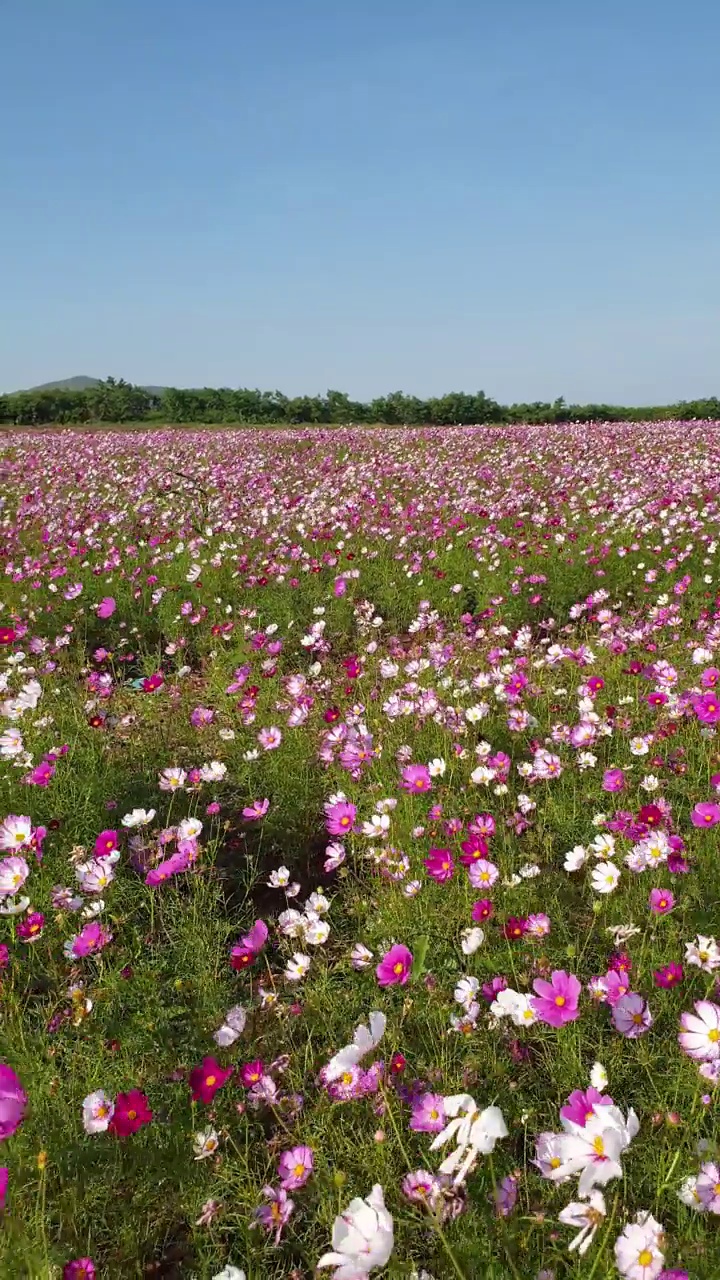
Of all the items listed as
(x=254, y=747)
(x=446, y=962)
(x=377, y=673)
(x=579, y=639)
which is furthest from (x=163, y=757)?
(x=579, y=639)

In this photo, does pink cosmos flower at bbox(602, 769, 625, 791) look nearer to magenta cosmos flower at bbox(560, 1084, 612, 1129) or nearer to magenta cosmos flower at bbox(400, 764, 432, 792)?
magenta cosmos flower at bbox(400, 764, 432, 792)

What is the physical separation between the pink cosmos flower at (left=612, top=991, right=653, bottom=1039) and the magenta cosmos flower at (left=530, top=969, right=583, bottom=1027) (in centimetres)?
9

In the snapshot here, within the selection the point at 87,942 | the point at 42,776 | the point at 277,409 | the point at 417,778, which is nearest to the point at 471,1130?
the point at 87,942

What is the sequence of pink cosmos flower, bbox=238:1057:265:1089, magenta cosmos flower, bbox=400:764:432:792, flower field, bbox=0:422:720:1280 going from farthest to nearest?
magenta cosmos flower, bbox=400:764:432:792 → pink cosmos flower, bbox=238:1057:265:1089 → flower field, bbox=0:422:720:1280

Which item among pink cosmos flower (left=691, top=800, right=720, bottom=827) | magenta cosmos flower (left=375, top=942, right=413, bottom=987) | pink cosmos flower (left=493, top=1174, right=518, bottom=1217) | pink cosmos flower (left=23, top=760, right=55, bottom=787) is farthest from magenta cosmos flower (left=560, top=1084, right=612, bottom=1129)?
pink cosmos flower (left=23, top=760, right=55, bottom=787)

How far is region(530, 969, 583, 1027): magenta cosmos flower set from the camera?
4.81ft

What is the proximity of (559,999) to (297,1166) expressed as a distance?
576 mm

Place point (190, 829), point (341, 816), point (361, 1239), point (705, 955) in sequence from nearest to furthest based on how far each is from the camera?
1. point (361, 1239)
2. point (705, 955)
3. point (190, 829)
4. point (341, 816)

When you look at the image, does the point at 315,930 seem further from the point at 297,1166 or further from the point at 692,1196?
the point at 692,1196

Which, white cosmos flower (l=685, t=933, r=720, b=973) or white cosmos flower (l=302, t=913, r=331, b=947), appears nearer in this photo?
white cosmos flower (l=685, t=933, r=720, b=973)

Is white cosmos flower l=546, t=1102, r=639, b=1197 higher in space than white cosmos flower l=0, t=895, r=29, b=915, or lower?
higher

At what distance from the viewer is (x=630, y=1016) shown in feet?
5.03

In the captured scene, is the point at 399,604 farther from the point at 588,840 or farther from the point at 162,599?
the point at 588,840

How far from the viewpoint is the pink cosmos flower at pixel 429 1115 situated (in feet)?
4.44
